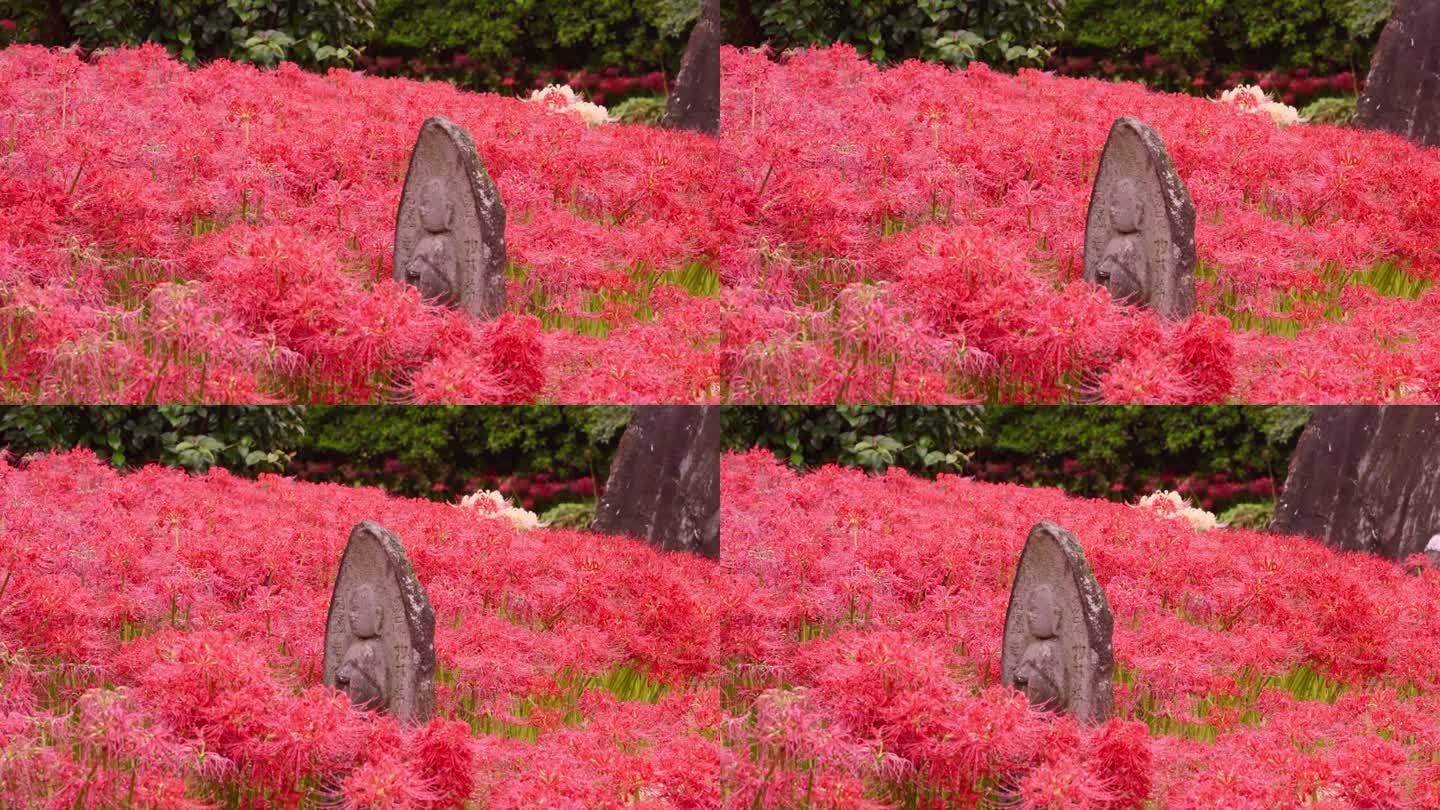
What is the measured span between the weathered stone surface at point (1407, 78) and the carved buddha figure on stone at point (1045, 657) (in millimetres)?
4769

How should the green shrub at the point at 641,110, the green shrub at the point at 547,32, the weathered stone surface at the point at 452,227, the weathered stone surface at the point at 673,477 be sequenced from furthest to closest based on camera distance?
1. the green shrub at the point at 641,110
2. the green shrub at the point at 547,32
3. the weathered stone surface at the point at 673,477
4. the weathered stone surface at the point at 452,227

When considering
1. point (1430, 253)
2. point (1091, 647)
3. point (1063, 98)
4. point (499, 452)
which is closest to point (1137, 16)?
point (1063, 98)

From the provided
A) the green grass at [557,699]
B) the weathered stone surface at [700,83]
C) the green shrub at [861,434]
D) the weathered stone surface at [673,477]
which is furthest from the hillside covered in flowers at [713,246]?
the green grass at [557,699]

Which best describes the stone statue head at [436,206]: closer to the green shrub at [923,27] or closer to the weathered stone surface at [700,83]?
the weathered stone surface at [700,83]

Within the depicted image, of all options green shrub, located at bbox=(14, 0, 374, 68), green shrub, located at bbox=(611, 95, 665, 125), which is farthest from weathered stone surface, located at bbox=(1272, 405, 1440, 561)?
green shrub, located at bbox=(14, 0, 374, 68)

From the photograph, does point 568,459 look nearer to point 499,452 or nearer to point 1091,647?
point 499,452

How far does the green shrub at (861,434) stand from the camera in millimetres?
9648

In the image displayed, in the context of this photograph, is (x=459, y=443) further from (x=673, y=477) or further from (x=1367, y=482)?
(x=1367, y=482)

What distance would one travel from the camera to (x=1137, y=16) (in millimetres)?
9883

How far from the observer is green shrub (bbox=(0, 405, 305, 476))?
10.5 meters

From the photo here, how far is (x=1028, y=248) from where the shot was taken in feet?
28.8

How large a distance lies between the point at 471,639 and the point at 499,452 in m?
1.44

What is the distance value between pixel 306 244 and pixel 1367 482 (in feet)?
25.2

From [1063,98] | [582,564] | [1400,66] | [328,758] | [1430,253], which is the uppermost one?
[1400,66]
